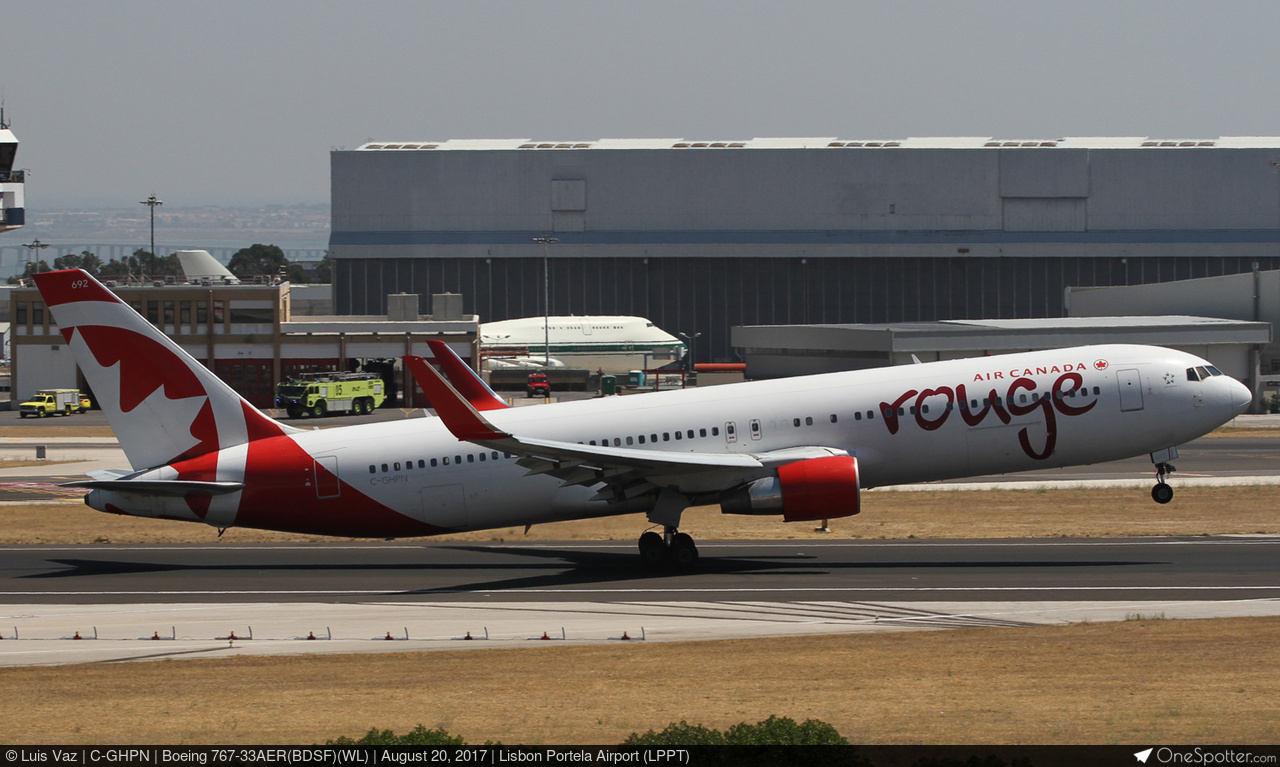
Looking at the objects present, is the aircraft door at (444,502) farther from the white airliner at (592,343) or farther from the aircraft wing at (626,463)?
the white airliner at (592,343)

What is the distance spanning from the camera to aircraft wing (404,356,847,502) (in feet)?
94.3

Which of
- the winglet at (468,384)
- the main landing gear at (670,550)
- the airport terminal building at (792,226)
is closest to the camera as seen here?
the main landing gear at (670,550)

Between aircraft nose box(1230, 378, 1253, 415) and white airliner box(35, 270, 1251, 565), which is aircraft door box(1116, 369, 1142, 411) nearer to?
white airliner box(35, 270, 1251, 565)

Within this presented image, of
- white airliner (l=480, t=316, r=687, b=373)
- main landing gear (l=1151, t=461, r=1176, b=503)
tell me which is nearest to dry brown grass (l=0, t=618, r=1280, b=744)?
main landing gear (l=1151, t=461, r=1176, b=503)

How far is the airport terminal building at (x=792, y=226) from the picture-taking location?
491ft

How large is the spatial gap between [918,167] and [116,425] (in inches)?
5091

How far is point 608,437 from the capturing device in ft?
108

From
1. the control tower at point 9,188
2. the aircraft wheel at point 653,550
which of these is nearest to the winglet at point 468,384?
the aircraft wheel at point 653,550

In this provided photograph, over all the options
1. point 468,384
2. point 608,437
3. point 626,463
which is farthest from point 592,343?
point 626,463

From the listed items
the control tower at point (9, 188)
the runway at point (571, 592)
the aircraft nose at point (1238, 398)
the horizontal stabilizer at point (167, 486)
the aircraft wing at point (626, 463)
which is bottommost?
the runway at point (571, 592)

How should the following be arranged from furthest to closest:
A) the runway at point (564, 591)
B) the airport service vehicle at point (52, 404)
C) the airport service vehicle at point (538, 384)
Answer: the airport service vehicle at point (538, 384), the airport service vehicle at point (52, 404), the runway at point (564, 591)

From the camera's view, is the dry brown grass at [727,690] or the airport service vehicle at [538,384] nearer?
the dry brown grass at [727,690]

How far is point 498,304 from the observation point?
15538cm

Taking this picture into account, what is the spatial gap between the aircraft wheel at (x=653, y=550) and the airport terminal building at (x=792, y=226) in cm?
11929
